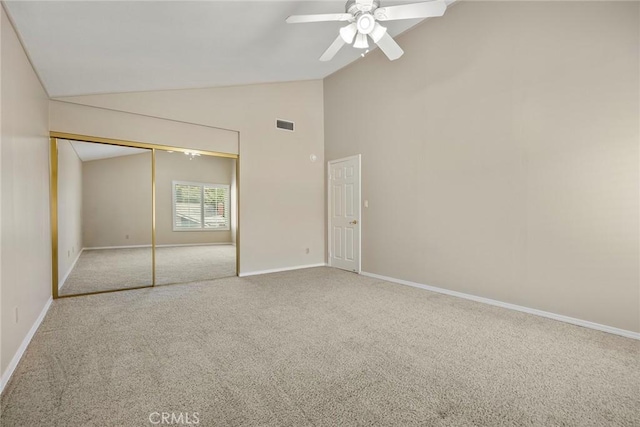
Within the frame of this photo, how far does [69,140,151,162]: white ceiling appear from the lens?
12.7ft

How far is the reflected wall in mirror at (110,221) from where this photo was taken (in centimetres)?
411

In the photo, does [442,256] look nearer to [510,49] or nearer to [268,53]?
[510,49]

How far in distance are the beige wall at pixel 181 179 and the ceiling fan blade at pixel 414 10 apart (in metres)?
3.19

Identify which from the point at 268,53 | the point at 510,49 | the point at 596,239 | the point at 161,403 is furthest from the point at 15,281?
the point at 510,49

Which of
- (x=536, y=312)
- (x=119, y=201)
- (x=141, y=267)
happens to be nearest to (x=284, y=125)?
(x=119, y=201)

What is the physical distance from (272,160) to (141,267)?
271 centimetres

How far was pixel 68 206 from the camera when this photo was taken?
12.8 ft

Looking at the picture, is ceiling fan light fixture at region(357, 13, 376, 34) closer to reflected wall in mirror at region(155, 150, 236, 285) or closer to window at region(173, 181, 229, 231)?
reflected wall in mirror at region(155, 150, 236, 285)

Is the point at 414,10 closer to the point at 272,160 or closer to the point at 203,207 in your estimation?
the point at 272,160

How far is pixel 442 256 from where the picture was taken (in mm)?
3934

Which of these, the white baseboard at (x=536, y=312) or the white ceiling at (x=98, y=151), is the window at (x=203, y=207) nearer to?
the white ceiling at (x=98, y=151)

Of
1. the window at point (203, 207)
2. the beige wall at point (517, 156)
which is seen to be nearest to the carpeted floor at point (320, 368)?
the beige wall at point (517, 156)

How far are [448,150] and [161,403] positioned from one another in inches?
155

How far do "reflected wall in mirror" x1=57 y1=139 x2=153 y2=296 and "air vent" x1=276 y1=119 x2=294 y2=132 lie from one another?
2181 millimetres
